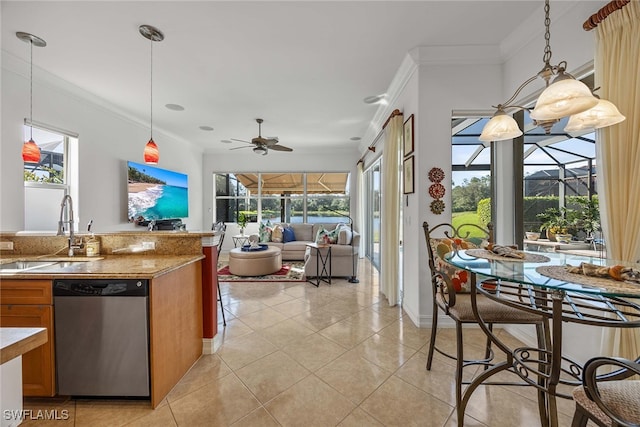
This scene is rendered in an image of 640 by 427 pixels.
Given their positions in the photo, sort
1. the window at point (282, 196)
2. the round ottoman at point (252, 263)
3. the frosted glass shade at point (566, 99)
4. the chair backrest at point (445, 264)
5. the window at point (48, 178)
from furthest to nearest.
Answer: the window at point (282, 196)
the round ottoman at point (252, 263)
the window at point (48, 178)
the chair backrest at point (445, 264)
the frosted glass shade at point (566, 99)

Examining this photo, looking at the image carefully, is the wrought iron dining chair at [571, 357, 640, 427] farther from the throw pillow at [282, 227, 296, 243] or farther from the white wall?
the throw pillow at [282, 227, 296, 243]

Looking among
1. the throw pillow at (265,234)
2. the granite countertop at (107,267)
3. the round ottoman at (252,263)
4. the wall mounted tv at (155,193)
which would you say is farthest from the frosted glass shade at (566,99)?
the throw pillow at (265,234)

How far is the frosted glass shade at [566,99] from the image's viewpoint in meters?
1.18

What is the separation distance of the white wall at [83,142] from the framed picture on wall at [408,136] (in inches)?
168

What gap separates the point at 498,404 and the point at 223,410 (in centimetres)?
176

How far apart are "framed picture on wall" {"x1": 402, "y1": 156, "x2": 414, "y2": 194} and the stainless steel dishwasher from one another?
2.58m

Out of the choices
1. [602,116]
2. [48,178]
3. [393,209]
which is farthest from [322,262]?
[48,178]

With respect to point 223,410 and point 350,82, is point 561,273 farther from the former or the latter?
point 350,82

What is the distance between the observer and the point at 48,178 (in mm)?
3361

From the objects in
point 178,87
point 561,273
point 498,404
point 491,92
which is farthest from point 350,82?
point 498,404

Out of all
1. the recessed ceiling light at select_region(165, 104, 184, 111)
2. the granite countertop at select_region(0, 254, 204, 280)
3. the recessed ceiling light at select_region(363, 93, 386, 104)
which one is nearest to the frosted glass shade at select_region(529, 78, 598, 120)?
the granite countertop at select_region(0, 254, 204, 280)

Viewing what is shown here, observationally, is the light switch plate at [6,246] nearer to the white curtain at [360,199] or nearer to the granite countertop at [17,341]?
the granite countertop at [17,341]

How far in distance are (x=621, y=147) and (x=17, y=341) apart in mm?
2949

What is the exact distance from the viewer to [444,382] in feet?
6.27
